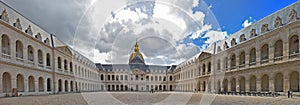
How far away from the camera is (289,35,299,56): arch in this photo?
23.0 metres

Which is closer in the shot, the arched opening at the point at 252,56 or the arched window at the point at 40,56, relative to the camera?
the arched opening at the point at 252,56

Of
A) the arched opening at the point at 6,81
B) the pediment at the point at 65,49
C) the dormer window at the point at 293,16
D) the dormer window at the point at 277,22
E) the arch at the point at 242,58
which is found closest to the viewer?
the dormer window at the point at 293,16

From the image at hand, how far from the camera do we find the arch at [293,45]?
75.5 feet

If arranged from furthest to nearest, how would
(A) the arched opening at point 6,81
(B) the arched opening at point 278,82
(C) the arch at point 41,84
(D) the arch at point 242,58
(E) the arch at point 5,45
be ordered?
(D) the arch at point 242,58
(C) the arch at point 41,84
(B) the arched opening at point 278,82
(E) the arch at point 5,45
(A) the arched opening at point 6,81

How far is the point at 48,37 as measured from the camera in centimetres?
3744

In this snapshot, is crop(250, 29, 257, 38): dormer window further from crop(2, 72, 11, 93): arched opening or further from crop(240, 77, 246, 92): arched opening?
crop(2, 72, 11, 93): arched opening

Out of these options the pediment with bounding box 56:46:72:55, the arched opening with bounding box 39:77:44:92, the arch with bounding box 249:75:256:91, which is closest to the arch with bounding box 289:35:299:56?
the arch with bounding box 249:75:256:91

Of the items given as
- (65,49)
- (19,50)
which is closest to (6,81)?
(19,50)

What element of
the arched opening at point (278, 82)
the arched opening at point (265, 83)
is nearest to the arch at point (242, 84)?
the arched opening at point (265, 83)

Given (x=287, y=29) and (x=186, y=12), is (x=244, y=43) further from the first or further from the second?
(x=186, y=12)

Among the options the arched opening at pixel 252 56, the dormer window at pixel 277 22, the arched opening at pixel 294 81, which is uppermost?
the dormer window at pixel 277 22

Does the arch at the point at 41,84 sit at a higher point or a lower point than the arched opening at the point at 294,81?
lower

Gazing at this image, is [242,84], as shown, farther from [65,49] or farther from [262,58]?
[65,49]

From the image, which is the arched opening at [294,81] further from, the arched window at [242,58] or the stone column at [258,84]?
the arched window at [242,58]
